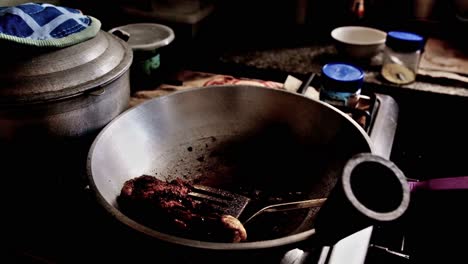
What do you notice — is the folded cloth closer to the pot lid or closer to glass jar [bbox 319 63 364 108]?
the pot lid

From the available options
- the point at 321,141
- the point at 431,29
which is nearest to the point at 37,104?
the point at 321,141

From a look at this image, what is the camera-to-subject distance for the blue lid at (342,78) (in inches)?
50.8

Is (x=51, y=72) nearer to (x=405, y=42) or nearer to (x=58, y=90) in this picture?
(x=58, y=90)

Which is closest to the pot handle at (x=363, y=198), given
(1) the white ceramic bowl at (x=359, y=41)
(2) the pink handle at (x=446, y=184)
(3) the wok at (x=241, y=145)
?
(3) the wok at (x=241, y=145)

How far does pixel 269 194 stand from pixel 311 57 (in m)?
1.16

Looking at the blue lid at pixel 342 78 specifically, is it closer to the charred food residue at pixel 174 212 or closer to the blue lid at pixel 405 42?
the blue lid at pixel 405 42

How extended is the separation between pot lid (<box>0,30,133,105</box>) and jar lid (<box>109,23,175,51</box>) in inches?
16.2

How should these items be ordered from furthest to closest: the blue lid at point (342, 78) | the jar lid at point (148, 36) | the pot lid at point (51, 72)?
the jar lid at point (148, 36) < the blue lid at point (342, 78) < the pot lid at point (51, 72)

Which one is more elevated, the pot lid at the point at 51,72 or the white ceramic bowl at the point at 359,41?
the pot lid at the point at 51,72

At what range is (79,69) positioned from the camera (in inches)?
38.9

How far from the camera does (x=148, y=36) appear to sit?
5.11 feet

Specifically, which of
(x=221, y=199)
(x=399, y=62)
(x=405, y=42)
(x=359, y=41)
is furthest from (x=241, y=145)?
(x=359, y=41)

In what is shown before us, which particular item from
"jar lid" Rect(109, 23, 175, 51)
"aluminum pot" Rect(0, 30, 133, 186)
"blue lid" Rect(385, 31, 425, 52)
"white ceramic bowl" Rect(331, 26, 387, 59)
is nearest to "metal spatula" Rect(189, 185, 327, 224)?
"aluminum pot" Rect(0, 30, 133, 186)

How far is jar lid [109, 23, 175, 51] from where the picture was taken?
1.46m
